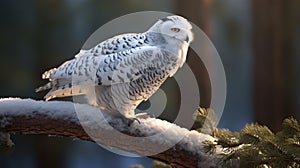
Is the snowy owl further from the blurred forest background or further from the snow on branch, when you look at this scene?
the blurred forest background

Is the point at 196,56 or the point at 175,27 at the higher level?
the point at 175,27

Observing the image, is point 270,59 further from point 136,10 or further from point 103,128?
point 103,128

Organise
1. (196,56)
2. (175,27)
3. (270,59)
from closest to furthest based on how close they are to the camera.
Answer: (175,27) < (196,56) < (270,59)

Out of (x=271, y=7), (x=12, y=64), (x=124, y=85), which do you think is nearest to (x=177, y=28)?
(x=124, y=85)

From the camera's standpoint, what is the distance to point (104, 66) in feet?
2.05

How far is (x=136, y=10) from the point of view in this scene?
1.36 metres

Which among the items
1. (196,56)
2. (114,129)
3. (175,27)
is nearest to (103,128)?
(114,129)

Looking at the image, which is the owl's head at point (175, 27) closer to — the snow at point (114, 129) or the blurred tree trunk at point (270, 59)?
the snow at point (114, 129)

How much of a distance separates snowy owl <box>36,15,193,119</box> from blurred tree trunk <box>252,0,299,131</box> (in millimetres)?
752

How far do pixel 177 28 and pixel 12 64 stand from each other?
91 cm

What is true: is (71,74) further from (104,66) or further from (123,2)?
(123,2)

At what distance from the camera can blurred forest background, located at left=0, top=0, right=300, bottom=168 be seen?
1344 millimetres

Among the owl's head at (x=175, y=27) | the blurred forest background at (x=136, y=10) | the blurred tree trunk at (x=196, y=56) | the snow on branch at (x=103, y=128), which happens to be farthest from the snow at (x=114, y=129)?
the blurred forest background at (x=136, y=10)

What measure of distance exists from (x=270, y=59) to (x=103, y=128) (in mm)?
836
